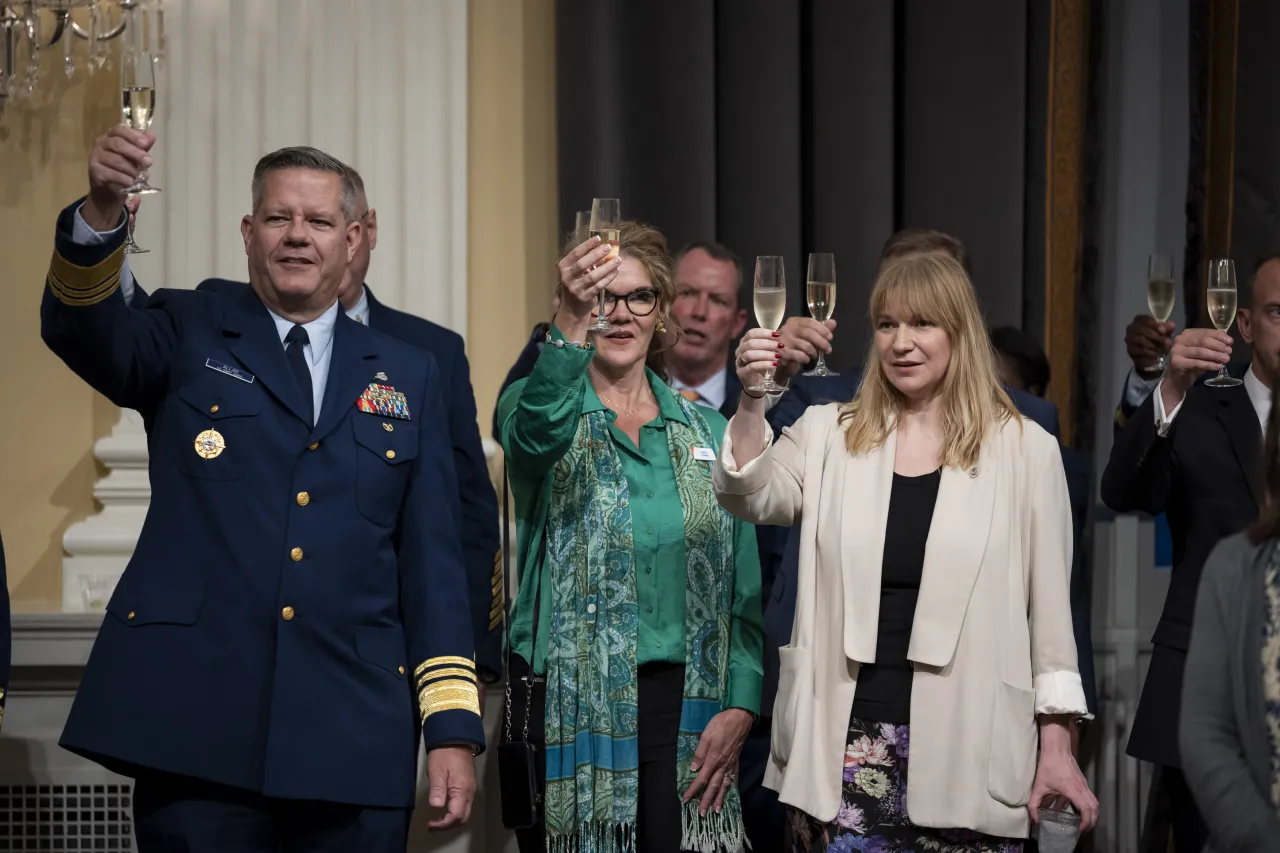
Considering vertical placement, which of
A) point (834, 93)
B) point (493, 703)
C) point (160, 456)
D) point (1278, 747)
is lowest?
point (493, 703)

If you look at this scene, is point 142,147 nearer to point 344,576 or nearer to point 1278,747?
point 344,576

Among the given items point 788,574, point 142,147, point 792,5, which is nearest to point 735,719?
point 788,574

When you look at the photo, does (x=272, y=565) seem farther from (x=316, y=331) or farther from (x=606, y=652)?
(x=606, y=652)

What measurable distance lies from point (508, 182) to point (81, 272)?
2189mm

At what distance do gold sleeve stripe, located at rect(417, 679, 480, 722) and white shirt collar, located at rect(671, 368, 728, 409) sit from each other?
5.32ft

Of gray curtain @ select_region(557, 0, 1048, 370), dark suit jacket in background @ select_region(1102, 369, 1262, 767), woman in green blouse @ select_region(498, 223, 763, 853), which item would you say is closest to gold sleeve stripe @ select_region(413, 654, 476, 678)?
woman in green blouse @ select_region(498, 223, 763, 853)

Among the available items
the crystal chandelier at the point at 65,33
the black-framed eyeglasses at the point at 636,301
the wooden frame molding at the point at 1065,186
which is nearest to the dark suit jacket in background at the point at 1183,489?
the black-framed eyeglasses at the point at 636,301

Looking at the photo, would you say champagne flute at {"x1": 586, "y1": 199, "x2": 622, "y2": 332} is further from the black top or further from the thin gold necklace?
the black top

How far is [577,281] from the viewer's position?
2.59 metres

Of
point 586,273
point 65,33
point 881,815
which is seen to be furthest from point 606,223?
point 65,33

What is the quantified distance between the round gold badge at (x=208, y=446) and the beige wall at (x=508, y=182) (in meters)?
1.91

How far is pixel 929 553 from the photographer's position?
2.57 meters

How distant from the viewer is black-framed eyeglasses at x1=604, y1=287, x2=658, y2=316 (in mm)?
2912

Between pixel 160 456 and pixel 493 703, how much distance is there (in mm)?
1659
